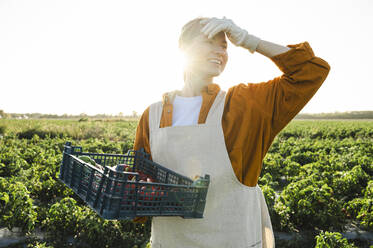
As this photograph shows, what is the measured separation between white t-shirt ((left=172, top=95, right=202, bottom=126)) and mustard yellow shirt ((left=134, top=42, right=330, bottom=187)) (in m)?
0.10

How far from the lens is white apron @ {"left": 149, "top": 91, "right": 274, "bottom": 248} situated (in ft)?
4.85

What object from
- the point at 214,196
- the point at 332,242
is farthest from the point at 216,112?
the point at 332,242

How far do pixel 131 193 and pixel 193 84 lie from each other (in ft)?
2.84

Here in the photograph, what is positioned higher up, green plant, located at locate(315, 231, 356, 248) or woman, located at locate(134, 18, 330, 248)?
woman, located at locate(134, 18, 330, 248)

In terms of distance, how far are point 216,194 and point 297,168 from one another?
5.95m

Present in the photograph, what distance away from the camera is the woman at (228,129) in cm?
139

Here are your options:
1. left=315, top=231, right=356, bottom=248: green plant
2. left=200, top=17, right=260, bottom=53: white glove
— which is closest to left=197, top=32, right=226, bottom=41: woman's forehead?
left=200, top=17, right=260, bottom=53: white glove

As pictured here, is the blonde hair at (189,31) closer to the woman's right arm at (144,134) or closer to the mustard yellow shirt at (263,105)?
the mustard yellow shirt at (263,105)

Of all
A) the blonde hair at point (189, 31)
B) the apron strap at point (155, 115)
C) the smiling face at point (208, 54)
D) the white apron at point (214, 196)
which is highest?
the blonde hair at point (189, 31)

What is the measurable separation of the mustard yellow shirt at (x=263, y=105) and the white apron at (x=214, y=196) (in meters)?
0.05

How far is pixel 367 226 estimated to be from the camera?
4180 millimetres

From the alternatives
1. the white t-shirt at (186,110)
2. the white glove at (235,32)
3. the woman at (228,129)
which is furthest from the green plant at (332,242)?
the white glove at (235,32)

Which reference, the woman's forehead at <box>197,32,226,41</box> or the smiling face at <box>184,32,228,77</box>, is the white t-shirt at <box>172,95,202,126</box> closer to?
the smiling face at <box>184,32,228,77</box>

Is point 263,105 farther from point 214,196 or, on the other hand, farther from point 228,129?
point 214,196
